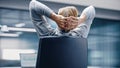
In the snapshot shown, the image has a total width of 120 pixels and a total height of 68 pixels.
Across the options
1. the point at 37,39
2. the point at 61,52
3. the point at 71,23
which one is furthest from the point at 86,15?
the point at 37,39

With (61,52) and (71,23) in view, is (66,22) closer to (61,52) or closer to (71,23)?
(71,23)

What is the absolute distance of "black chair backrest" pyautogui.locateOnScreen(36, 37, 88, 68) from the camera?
763 millimetres

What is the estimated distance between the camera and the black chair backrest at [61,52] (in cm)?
76

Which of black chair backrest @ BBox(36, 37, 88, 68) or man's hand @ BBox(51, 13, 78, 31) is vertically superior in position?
man's hand @ BBox(51, 13, 78, 31)

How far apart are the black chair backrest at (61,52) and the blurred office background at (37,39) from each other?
1828mm

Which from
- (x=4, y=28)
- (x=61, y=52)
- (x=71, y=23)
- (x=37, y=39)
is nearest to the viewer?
(x=61, y=52)

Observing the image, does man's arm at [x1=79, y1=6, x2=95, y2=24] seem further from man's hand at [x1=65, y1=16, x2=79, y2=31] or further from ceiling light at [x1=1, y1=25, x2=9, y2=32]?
ceiling light at [x1=1, y1=25, x2=9, y2=32]

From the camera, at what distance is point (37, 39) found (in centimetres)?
293

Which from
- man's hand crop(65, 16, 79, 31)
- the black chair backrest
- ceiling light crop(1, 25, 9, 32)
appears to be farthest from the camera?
ceiling light crop(1, 25, 9, 32)

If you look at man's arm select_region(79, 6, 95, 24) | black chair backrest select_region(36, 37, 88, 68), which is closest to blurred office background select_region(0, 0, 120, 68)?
man's arm select_region(79, 6, 95, 24)

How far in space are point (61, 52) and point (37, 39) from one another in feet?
7.14

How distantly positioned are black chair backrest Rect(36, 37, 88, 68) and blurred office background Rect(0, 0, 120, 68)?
1.83 m

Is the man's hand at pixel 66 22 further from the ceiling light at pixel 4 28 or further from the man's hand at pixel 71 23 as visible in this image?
the ceiling light at pixel 4 28

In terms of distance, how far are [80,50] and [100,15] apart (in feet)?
10.4
